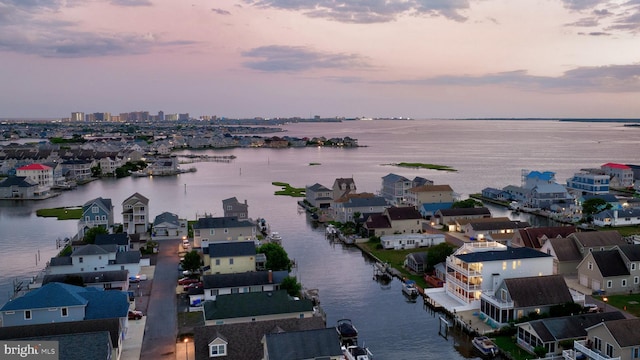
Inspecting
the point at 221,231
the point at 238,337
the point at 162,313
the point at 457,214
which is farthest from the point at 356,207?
the point at 238,337

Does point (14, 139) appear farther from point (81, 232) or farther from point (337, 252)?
point (337, 252)

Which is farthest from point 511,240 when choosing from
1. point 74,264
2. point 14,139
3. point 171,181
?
point 14,139

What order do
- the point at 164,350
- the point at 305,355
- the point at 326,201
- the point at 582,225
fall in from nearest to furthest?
the point at 305,355 → the point at 164,350 → the point at 582,225 → the point at 326,201

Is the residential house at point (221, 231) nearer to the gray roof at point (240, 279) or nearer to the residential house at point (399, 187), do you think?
the gray roof at point (240, 279)

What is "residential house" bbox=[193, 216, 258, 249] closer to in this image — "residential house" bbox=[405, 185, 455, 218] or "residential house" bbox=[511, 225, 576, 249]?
"residential house" bbox=[511, 225, 576, 249]

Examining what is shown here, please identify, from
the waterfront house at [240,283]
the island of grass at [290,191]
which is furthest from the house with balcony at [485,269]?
the island of grass at [290,191]

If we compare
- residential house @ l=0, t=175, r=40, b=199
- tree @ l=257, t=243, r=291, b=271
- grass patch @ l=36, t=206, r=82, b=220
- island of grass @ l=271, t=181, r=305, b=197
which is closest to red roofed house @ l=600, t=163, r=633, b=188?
island of grass @ l=271, t=181, r=305, b=197

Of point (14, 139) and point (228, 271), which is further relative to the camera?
point (14, 139)
